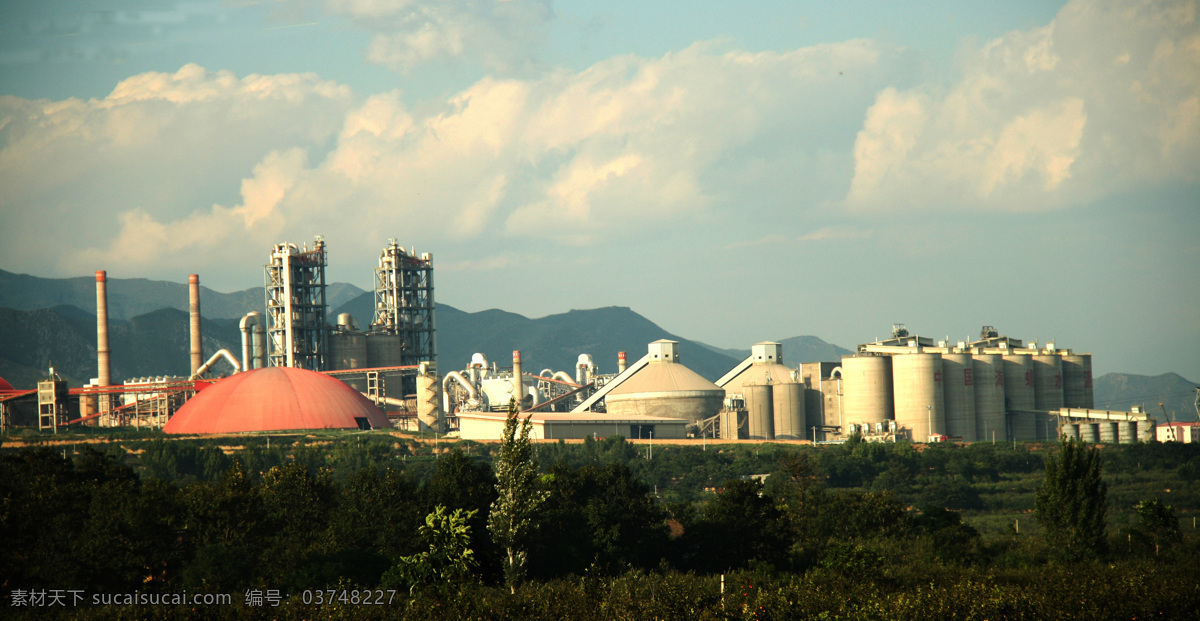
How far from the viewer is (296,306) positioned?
134 m

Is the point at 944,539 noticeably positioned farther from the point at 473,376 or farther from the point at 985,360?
the point at 473,376

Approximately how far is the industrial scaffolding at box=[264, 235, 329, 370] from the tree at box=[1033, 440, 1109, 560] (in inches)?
3772

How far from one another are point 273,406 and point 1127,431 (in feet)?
295

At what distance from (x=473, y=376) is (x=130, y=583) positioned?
4529 inches

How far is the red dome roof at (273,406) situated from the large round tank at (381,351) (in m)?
18.4

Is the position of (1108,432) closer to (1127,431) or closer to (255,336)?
(1127,431)

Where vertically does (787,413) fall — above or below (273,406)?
below

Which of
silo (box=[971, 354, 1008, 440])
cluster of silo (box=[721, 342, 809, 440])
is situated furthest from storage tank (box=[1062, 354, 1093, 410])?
cluster of silo (box=[721, 342, 809, 440])

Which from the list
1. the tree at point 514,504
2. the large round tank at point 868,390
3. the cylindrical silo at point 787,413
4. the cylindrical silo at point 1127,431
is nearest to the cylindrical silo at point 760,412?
the cylindrical silo at point 787,413

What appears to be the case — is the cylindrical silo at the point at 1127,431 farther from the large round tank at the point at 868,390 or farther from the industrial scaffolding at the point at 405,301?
the industrial scaffolding at the point at 405,301

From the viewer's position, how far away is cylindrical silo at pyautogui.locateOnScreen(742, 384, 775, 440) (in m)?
125

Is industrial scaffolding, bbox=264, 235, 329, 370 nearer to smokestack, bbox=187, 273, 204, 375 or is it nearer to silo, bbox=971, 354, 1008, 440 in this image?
smokestack, bbox=187, 273, 204, 375

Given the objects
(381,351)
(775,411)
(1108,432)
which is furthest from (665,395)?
(1108,432)

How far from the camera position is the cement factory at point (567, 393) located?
382 feet
